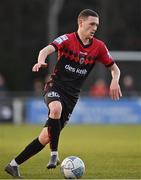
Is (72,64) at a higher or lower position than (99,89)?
higher

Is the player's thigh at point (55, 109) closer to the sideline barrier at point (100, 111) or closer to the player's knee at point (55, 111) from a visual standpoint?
the player's knee at point (55, 111)

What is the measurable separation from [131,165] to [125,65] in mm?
16975

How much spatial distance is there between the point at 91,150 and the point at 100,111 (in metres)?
12.2

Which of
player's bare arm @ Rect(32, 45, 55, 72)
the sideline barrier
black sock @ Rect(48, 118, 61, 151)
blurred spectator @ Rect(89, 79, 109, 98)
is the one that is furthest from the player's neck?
blurred spectator @ Rect(89, 79, 109, 98)

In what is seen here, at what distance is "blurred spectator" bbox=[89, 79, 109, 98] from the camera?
1132 inches

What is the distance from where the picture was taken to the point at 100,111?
28.7m

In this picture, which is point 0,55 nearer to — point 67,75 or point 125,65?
point 125,65

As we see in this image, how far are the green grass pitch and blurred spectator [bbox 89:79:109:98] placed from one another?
7.91 ft

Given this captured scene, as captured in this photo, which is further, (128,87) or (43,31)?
(43,31)

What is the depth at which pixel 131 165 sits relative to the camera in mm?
12898

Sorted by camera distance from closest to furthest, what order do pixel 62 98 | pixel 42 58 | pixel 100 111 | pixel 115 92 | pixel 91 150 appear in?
pixel 42 58 < pixel 115 92 < pixel 62 98 < pixel 91 150 < pixel 100 111

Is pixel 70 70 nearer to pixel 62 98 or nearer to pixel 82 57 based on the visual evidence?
pixel 82 57

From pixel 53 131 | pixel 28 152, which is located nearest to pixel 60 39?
pixel 53 131

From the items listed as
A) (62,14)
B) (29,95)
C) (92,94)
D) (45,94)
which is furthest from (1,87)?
(45,94)
